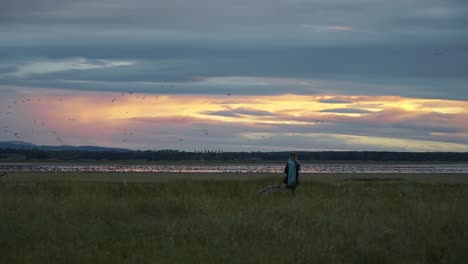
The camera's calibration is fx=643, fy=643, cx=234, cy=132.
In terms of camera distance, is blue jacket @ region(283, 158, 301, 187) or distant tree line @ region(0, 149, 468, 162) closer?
blue jacket @ region(283, 158, 301, 187)

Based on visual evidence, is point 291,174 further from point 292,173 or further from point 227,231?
point 227,231

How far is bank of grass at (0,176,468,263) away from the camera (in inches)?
433

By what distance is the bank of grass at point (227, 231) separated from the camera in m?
11.0

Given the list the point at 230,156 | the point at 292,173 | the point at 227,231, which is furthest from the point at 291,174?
the point at 230,156

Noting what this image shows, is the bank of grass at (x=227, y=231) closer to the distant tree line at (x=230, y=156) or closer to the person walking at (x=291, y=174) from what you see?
the person walking at (x=291, y=174)

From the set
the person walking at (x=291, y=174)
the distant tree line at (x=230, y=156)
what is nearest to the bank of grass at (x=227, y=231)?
the person walking at (x=291, y=174)

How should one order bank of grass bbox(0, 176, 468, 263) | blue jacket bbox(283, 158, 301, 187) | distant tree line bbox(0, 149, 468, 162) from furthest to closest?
distant tree line bbox(0, 149, 468, 162)
blue jacket bbox(283, 158, 301, 187)
bank of grass bbox(0, 176, 468, 263)

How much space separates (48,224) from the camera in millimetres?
13344

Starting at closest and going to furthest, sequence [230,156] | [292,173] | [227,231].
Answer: [227,231] < [292,173] < [230,156]

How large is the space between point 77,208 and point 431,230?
26.8 ft

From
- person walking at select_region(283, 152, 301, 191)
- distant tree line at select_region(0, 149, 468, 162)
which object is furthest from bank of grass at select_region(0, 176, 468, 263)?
distant tree line at select_region(0, 149, 468, 162)

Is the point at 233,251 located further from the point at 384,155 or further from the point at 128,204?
the point at 384,155

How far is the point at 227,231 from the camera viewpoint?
12.6 meters

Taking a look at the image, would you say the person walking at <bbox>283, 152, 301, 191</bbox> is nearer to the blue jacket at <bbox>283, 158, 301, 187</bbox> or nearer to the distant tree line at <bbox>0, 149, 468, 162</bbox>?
the blue jacket at <bbox>283, 158, 301, 187</bbox>
